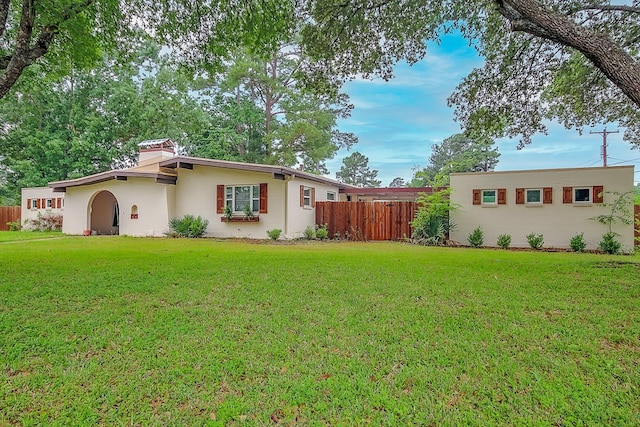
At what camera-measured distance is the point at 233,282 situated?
5.57 m

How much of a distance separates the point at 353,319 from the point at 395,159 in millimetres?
40404

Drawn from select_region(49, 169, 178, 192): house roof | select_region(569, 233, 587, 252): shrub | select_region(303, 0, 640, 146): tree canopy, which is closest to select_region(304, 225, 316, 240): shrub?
select_region(49, 169, 178, 192): house roof

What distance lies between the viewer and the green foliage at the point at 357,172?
4616 cm

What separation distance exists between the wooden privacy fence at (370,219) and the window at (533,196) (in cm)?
393

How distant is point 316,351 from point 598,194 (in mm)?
12356

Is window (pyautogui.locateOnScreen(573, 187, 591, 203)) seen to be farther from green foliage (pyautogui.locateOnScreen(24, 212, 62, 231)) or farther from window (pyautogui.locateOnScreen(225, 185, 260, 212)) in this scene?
green foliage (pyautogui.locateOnScreen(24, 212, 62, 231))

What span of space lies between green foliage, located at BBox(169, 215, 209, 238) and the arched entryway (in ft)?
15.2

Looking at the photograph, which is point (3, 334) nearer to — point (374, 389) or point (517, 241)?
point (374, 389)

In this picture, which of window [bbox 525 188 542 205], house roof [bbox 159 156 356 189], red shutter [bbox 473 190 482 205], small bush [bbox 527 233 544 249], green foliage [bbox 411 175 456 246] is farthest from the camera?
house roof [bbox 159 156 356 189]

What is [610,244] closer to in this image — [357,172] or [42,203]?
[42,203]

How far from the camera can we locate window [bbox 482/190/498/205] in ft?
41.5

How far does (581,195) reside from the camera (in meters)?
11.6

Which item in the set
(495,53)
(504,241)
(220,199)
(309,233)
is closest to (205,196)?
(220,199)

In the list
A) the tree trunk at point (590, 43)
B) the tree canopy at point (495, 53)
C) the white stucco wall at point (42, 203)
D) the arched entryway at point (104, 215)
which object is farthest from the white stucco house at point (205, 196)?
the tree trunk at point (590, 43)
